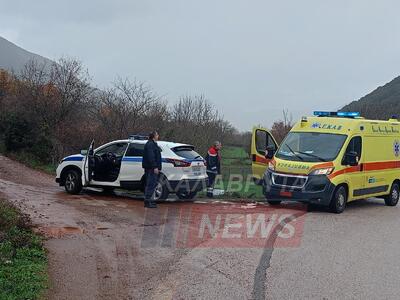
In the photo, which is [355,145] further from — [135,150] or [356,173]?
[135,150]

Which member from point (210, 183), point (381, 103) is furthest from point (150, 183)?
point (381, 103)

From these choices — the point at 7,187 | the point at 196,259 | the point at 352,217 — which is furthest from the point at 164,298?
the point at 7,187

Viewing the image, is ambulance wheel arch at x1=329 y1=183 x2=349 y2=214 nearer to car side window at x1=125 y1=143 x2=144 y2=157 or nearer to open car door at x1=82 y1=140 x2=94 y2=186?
car side window at x1=125 y1=143 x2=144 y2=157

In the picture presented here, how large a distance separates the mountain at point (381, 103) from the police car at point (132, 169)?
21.2m

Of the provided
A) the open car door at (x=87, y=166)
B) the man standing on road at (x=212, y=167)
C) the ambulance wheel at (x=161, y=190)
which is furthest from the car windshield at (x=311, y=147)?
the open car door at (x=87, y=166)

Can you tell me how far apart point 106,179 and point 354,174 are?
684cm

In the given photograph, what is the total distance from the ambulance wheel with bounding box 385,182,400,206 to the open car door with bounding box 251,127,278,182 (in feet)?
12.7

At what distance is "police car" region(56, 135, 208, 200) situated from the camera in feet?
45.7

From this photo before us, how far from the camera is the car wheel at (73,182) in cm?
1495

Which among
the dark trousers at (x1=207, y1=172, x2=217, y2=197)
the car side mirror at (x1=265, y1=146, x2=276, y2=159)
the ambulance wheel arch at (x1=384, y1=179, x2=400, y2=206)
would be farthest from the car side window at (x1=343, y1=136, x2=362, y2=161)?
the dark trousers at (x1=207, y1=172, x2=217, y2=197)

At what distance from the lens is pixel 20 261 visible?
6.85 m

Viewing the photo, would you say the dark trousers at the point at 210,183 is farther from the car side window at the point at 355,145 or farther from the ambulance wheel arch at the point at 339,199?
the car side window at the point at 355,145

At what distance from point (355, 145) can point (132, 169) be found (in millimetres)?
6179

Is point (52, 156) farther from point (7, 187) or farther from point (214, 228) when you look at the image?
point (214, 228)
